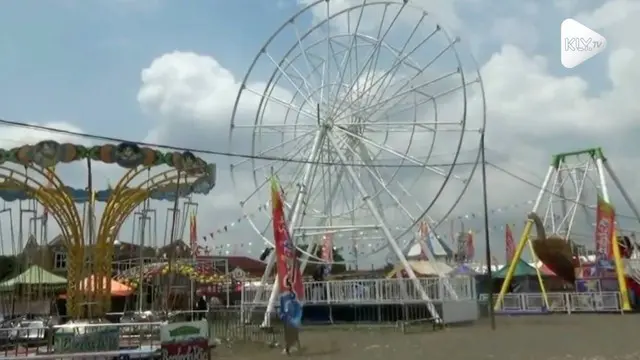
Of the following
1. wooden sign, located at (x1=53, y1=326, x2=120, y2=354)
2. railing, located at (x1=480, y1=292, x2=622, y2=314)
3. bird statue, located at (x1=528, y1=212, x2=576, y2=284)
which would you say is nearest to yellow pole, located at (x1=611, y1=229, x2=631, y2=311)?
railing, located at (x1=480, y1=292, x2=622, y2=314)

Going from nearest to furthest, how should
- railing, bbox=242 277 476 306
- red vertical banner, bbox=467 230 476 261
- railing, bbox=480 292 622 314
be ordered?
railing, bbox=242 277 476 306 < railing, bbox=480 292 622 314 < red vertical banner, bbox=467 230 476 261

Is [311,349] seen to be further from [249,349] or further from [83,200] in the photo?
[83,200]

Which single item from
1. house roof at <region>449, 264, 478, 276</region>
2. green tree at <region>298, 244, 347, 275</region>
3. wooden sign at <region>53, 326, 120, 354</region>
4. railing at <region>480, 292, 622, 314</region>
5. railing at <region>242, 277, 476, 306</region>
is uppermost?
green tree at <region>298, 244, 347, 275</region>

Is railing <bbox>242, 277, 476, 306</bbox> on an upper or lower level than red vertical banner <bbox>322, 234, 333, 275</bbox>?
lower

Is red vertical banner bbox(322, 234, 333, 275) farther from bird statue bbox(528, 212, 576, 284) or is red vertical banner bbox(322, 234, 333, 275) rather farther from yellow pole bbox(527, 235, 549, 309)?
bird statue bbox(528, 212, 576, 284)

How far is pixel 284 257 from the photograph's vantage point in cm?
2019

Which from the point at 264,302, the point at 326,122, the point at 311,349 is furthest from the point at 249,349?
the point at 326,122

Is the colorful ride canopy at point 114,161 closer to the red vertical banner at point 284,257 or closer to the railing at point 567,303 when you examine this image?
the red vertical banner at point 284,257

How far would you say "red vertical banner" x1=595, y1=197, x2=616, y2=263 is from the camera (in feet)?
120

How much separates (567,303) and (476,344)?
1777 cm

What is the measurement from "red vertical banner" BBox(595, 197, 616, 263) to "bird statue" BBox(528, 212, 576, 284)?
4.40 metres

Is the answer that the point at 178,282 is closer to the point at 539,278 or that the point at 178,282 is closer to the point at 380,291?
the point at 380,291

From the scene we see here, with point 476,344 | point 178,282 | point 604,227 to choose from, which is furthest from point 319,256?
point 476,344

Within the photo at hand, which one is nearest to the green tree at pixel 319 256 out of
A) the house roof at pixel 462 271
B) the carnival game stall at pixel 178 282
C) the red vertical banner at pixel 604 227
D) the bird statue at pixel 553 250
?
the carnival game stall at pixel 178 282
